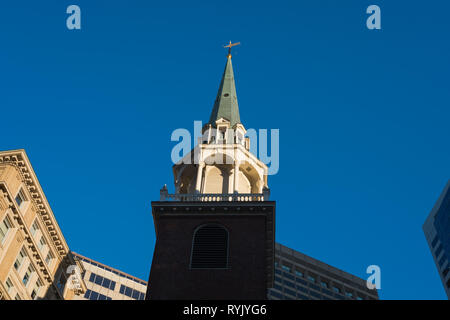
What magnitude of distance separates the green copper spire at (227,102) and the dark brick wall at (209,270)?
44.7ft

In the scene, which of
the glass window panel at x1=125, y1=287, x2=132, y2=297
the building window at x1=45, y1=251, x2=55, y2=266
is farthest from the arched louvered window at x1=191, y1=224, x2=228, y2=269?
the glass window panel at x1=125, y1=287, x2=132, y2=297

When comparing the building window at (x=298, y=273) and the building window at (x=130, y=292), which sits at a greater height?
the building window at (x=298, y=273)

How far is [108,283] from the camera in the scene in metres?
93.9

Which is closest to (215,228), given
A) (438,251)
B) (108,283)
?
(108,283)

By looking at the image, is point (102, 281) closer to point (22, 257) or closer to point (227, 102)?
point (227, 102)

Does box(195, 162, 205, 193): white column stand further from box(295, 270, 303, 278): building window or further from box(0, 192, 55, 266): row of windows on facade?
box(295, 270, 303, 278): building window

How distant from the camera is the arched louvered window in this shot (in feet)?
119

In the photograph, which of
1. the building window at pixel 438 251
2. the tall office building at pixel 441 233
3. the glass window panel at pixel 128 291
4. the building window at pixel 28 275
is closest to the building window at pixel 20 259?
the building window at pixel 28 275

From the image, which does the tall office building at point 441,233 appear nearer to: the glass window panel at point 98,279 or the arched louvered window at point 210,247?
the glass window panel at point 98,279

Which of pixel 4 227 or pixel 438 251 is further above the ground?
pixel 438 251

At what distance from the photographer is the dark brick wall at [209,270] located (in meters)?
34.5

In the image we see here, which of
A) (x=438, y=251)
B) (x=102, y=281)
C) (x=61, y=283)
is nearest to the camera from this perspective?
(x=61, y=283)
